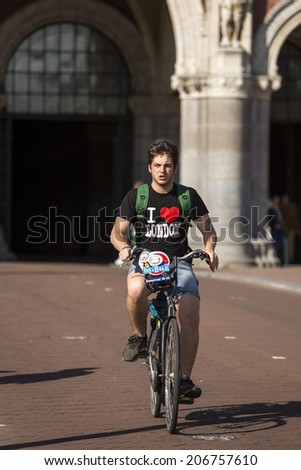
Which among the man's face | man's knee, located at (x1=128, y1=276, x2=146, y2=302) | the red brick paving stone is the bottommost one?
the red brick paving stone

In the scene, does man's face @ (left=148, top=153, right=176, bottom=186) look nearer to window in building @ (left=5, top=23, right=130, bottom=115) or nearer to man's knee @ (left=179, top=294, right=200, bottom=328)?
man's knee @ (left=179, top=294, right=200, bottom=328)

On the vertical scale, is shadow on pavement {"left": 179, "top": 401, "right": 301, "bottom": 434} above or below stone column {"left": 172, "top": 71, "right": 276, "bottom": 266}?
below

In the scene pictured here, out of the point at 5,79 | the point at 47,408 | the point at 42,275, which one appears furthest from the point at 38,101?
the point at 47,408

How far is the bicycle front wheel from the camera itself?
8.66m

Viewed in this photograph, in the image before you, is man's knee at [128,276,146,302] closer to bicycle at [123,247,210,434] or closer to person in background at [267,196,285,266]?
bicycle at [123,247,210,434]

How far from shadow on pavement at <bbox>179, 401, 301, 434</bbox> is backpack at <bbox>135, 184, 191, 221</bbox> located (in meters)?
1.34

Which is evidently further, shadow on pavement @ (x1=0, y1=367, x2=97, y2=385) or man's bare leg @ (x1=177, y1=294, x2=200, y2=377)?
shadow on pavement @ (x1=0, y1=367, x2=97, y2=385)

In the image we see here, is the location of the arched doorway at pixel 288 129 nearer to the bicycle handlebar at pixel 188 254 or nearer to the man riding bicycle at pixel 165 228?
the man riding bicycle at pixel 165 228

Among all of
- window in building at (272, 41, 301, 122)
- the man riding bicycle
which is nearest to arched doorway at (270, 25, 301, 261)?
window in building at (272, 41, 301, 122)

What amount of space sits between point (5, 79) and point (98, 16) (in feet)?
9.16

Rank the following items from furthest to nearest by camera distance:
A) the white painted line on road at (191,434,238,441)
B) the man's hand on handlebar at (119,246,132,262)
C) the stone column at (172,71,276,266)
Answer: the stone column at (172,71,276,266) → the man's hand on handlebar at (119,246,132,262) → the white painted line on road at (191,434,238,441)

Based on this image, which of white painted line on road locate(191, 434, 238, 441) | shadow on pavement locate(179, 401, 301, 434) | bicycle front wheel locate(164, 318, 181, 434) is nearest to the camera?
white painted line on road locate(191, 434, 238, 441)

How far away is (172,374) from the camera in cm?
890
